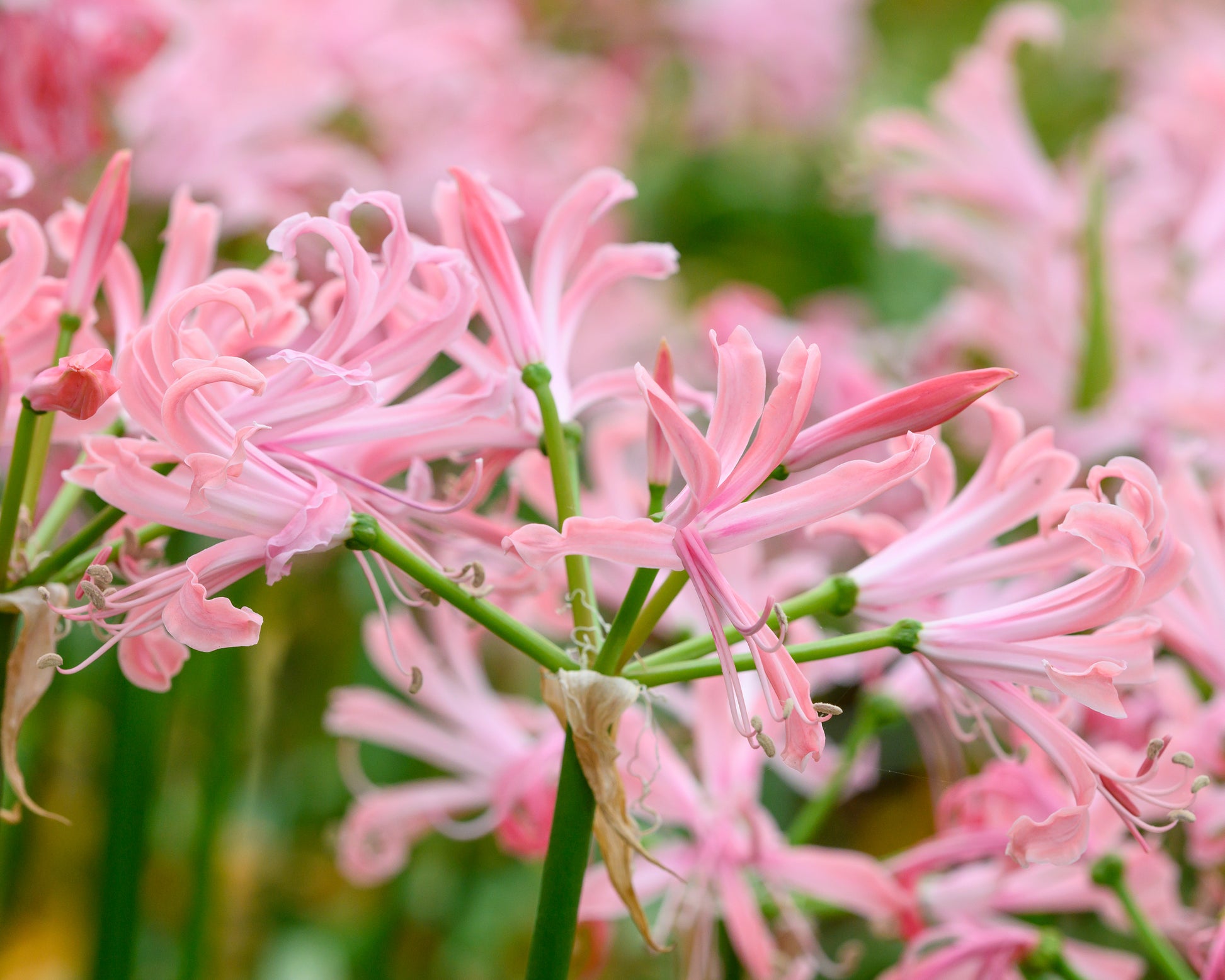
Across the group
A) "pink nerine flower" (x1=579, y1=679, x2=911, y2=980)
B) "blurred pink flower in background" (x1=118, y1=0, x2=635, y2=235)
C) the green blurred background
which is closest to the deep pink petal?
"pink nerine flower" (x1=579, y1=679, x2=911, y2=980)

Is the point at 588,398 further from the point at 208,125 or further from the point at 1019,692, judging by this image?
the point at 208,125

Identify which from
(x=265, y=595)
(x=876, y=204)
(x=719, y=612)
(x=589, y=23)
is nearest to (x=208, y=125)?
(x=265, y=595)

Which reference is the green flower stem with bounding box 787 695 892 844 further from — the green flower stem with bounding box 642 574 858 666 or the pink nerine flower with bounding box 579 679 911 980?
the green flower stem with bounding box 642 574 858 666

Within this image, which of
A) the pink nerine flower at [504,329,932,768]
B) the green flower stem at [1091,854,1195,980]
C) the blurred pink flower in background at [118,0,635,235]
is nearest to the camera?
the pink nerine flower at [504,329,932,768]

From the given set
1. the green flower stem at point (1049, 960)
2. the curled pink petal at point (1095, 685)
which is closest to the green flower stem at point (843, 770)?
the green flower stem at point (1049, 960)

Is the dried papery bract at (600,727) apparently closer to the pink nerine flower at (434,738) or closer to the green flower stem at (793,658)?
the green flower stem at (793,658)

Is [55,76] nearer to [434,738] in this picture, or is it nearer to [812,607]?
[434,738]
